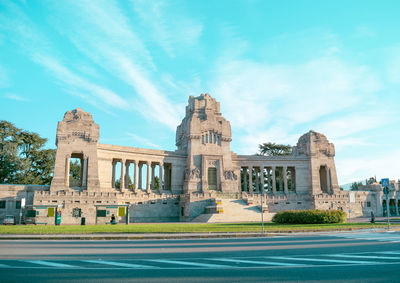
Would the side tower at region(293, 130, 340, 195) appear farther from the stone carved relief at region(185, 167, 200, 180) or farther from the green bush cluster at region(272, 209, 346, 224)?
the green bush cluster at region(272, 209, 346, 224)

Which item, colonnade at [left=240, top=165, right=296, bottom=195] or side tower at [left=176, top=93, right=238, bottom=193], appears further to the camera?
colonnade at [left=240, top=165, right=296, bottom=195]

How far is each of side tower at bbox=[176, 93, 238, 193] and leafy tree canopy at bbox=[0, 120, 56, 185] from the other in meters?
32.2

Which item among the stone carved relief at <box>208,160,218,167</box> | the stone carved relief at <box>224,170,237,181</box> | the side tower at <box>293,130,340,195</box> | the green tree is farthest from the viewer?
the green tree

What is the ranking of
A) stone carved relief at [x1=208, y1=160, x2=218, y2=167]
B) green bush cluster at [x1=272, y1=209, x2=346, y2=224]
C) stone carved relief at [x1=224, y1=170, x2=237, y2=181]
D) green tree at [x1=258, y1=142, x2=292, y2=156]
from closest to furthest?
1. green bush cluster at [x1=272, y1=209, x2=346, y2=224]
2. stone carved relief at [x1=208, y1=160, x2=218, y2=167]
3. stone carved relief at [x1=224, y1=170, x2=237, y2=181]
4. green tree at [x1=258, y1=142, x2=292, y2=156]

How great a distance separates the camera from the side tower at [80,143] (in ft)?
191

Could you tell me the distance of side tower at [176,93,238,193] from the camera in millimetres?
69125

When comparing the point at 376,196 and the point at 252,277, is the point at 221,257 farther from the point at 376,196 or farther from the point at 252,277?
the point at 376,196

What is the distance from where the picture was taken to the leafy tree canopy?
68875 mm

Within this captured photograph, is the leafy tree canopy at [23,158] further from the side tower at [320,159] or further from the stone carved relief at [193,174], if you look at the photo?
the side tower at [320,159]

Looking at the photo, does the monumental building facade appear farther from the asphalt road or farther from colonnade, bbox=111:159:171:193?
the asphalt road

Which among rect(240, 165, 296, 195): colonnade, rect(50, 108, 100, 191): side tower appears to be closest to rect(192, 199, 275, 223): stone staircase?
rect(240, 165, 296, 195): colonnade

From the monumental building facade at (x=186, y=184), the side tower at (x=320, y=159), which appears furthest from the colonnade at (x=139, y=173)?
the side tower at (x=320, y=159)

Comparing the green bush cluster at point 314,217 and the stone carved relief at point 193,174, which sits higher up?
the stone carved relief at point 193,174

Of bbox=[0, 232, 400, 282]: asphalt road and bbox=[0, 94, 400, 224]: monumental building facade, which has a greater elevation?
bbox=[0, 94, 400, 224]: monumental building facade
